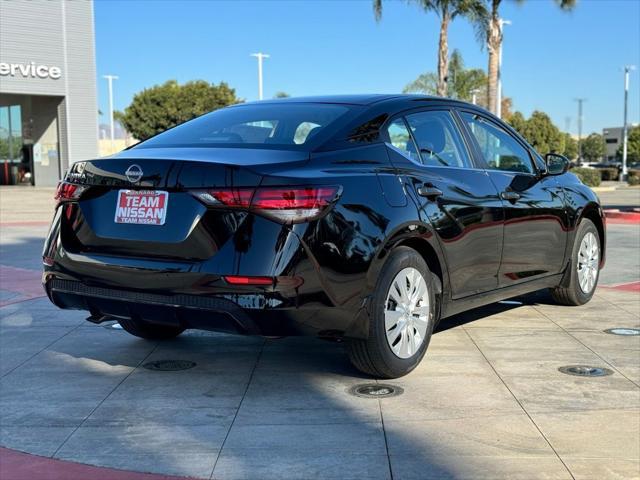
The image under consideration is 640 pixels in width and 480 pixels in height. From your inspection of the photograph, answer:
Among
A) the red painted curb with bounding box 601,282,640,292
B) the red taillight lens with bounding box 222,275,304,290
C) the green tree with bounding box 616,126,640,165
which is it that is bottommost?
the red painted curb with bounding box 601,282,640,292

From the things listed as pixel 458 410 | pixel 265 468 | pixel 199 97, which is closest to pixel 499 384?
pixel 458 410

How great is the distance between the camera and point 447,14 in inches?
1139

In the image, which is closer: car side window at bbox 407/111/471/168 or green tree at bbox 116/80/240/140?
car side window at bbox 407/111/471/168

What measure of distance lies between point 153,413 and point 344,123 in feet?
6.40

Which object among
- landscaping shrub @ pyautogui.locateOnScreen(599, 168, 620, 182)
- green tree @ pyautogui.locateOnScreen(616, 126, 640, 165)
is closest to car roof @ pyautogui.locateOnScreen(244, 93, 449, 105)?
landscaping shrub @ pyautogui.locateOnScreen(599, 168, 620, 182)

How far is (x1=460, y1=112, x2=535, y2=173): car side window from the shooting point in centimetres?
565

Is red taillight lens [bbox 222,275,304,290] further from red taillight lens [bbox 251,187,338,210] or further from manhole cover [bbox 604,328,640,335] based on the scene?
manhole cover [bbox 604,328,640,335]

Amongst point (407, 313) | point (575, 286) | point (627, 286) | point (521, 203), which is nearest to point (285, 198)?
point (407, 313)

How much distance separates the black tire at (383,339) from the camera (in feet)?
14.0

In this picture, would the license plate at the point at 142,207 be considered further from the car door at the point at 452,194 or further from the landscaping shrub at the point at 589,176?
the landscaping shrub at the point at 589,176

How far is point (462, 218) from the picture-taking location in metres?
4.96

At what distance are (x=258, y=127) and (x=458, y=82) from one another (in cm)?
5386

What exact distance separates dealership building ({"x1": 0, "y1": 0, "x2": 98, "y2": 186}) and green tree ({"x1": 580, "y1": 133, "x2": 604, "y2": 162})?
11335cm

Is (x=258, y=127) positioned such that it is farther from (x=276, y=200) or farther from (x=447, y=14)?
(x=447, y=14)
